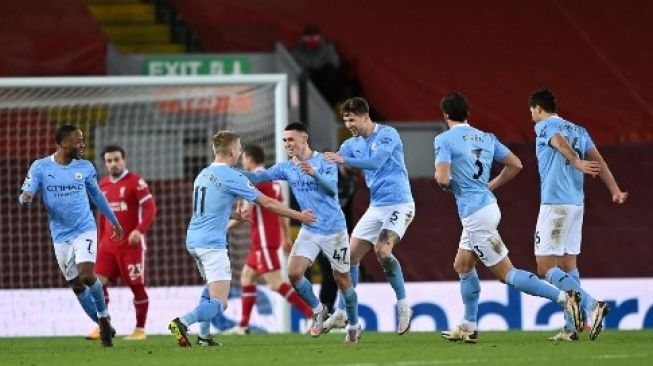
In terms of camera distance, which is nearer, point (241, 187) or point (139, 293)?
point (241, 187)

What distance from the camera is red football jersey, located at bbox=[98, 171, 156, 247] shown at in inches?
587

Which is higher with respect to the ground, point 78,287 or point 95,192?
point 95,192

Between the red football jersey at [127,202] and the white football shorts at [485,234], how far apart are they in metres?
4.06

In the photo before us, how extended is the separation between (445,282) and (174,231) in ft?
9.99

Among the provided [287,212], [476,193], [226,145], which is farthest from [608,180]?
[226,145]

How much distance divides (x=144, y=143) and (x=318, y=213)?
7155mm

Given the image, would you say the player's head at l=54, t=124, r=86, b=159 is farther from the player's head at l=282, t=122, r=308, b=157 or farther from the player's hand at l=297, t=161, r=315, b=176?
the player's hand at l=297, t=161, r=315, b=176

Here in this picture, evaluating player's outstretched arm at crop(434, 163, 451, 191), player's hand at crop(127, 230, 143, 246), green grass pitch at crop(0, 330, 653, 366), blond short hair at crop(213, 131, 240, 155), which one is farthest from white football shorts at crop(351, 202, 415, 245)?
player's hand at crop(127, 230, 143, 246)

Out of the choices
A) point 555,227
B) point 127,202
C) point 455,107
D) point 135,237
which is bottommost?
point 555,227

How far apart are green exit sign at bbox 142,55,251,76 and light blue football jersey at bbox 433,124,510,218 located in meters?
9.65

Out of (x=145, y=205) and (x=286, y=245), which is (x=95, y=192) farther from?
(x=286, y=245)

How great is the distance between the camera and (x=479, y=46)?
2273cm

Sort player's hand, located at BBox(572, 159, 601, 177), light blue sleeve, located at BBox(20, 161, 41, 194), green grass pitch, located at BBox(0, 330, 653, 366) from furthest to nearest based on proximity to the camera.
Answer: light blue sleeve, located at BBox(20, 161, 41, 194)
player's hand, located at BBox(572, 159, 601, 177)
green grass pitch, located at BBox(0, 330, 653, 366)

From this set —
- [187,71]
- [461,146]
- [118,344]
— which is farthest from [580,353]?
[187,71]
